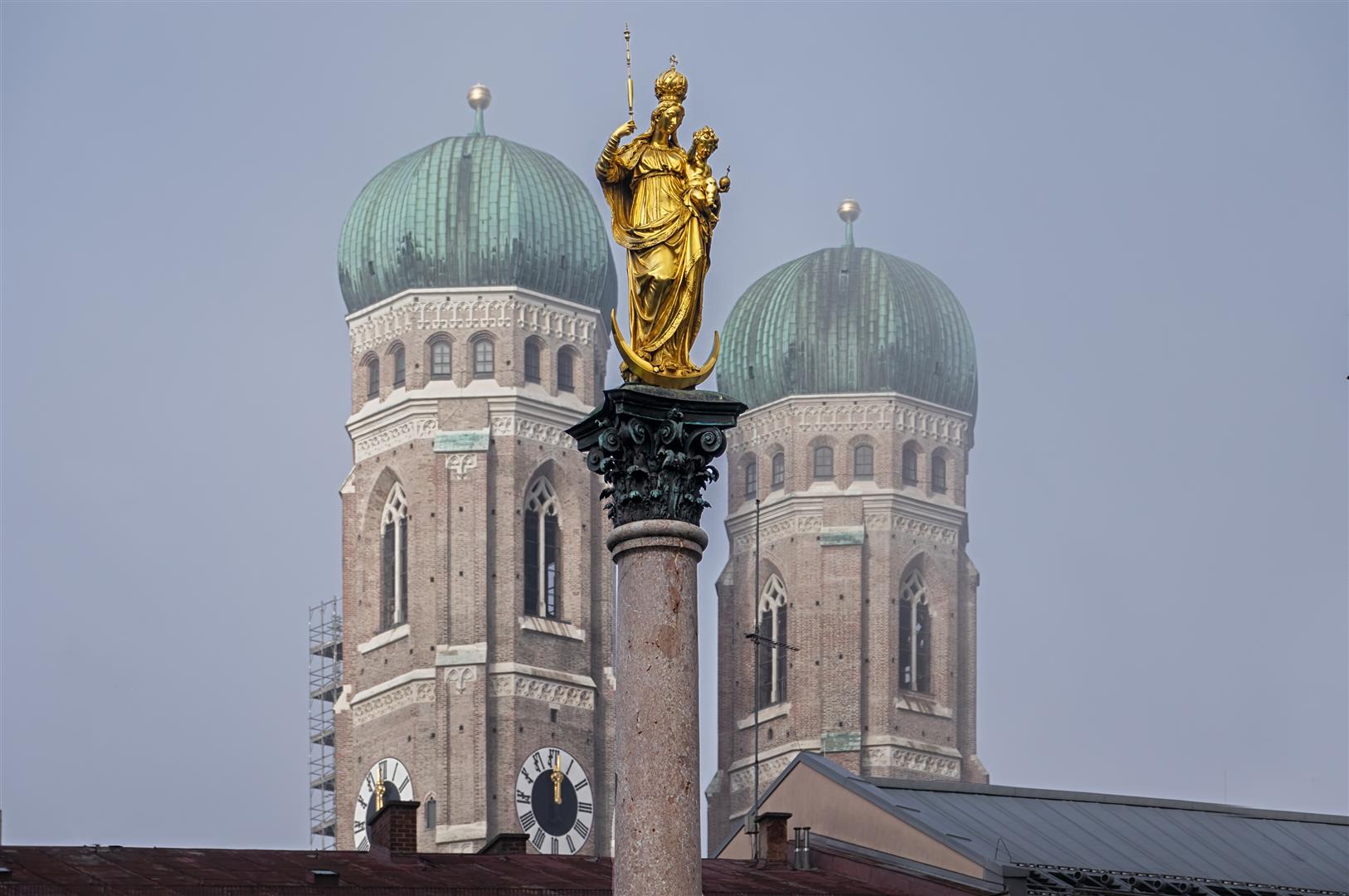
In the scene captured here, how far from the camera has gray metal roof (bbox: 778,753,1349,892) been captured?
55.3 meters

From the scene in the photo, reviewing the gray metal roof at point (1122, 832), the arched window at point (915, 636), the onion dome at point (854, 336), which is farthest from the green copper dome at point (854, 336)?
the gray metal roof at point (1122, 832)

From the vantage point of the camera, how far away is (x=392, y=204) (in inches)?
4397

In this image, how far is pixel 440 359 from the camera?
109 m

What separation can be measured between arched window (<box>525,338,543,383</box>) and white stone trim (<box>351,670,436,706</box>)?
359 inches

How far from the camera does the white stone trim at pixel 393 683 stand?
106000 millimetres

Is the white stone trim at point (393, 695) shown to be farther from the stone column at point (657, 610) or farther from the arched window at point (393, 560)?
the stone column at point (657, 610)

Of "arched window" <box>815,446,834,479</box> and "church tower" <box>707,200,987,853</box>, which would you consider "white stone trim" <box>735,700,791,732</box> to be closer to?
"church tower" <box>707,200,987,853</box>

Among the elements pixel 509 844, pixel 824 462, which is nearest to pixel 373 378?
pixel 824 462

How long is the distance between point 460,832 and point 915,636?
19009 millimetres

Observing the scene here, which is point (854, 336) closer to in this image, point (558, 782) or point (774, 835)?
point (558, 782)

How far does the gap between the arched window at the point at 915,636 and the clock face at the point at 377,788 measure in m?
17.3

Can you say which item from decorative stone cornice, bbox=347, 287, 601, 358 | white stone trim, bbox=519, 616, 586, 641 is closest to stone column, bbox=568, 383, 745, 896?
white stone trim, bbox=519, 616, 586, 641

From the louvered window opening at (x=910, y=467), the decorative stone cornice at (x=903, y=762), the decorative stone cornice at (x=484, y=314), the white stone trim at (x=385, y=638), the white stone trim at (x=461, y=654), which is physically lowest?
the decorative stone cornice at (x=903, y=762)

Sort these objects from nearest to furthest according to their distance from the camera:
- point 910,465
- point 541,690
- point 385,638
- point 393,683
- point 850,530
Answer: point 541,690 < point 393,683 < point 385,638 < point 850,530 < point 910,465
